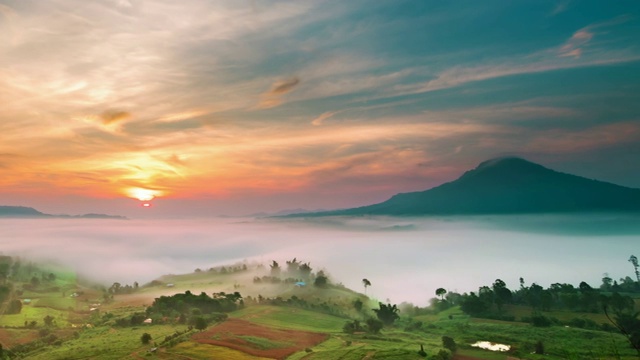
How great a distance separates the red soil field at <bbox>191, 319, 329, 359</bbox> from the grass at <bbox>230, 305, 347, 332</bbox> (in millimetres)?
6791

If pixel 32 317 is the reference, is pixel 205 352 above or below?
above

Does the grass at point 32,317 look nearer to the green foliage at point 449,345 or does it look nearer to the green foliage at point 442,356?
the green foliage at point 442,356

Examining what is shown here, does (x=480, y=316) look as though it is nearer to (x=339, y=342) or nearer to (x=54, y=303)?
(x=339, y=342)

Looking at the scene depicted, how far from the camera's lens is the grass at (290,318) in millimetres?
98750

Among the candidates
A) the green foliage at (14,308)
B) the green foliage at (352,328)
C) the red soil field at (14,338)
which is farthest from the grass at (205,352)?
the green foliage at (14,308)

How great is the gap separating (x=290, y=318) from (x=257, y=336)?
87.5 ft

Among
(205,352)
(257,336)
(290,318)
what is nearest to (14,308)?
(290,318)

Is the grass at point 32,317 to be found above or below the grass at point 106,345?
below

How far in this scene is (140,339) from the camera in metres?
77.9

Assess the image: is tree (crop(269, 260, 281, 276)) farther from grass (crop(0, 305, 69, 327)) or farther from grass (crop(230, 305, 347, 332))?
grass (crop(0, 305, 69, 327))

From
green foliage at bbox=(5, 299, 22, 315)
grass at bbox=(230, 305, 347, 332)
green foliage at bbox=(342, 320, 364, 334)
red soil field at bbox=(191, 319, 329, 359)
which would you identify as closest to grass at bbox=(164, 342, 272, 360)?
red soil field at bbox=(191, 319, 329, 359)

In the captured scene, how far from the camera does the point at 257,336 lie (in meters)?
81.9

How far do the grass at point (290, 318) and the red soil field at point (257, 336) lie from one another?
22.3 feet

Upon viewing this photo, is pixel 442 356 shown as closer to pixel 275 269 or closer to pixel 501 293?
pixel 501 293
